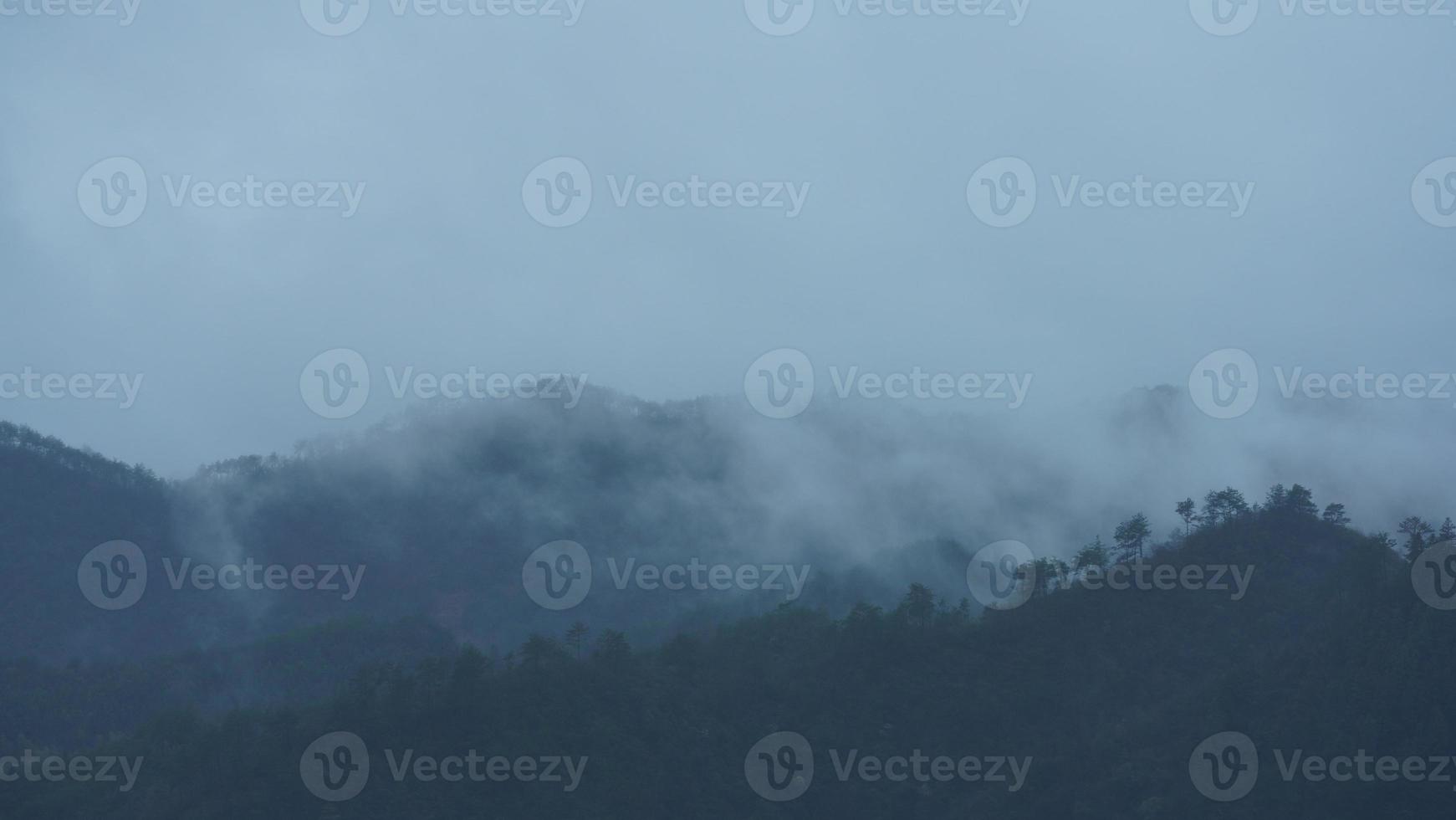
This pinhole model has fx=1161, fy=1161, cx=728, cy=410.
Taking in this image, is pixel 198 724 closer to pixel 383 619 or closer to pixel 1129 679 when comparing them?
pixel 383 619

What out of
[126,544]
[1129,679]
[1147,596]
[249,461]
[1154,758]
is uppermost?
[249,461]

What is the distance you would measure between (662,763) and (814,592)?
17.5 meters

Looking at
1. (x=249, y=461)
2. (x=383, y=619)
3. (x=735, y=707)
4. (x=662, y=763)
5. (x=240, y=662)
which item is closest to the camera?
(x=662, y=763)

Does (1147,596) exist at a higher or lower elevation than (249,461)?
lower

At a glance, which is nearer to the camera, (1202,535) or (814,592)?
(1202,535)

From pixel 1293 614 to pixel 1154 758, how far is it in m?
7.39

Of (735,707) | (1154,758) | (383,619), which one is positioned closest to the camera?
(1154,758)

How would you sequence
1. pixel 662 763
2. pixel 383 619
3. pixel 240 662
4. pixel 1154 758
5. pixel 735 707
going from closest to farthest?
pixel 1154 758
pixel 662 763
pixel 735 707
pixel 240 662
pixel 383 619

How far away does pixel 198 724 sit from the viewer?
35469 mm

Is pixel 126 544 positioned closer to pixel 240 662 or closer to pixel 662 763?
pixel 240 662

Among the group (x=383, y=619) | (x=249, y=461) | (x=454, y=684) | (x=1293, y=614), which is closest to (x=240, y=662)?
(x=383, y=619)

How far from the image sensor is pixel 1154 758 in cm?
3142

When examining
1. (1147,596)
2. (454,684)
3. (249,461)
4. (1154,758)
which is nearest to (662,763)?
(454,684)

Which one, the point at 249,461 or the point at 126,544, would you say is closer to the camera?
the point at 126,544
